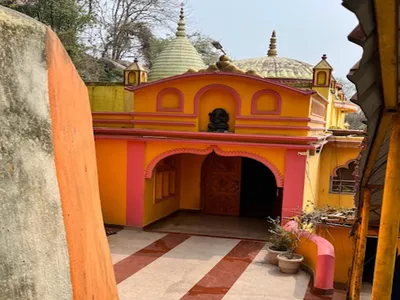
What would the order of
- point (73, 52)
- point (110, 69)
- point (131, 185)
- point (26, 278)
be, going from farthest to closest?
point (110, 69)
point (73, 52)
point (131, 185)
point (26, 278)

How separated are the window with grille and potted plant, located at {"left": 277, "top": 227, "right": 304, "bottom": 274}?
17.0ft

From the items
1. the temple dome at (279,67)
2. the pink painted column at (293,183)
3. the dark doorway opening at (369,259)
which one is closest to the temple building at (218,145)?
the pink painted column at (293,183)

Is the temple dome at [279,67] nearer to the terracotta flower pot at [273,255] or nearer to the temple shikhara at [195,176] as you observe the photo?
the temple shikhara at [195,176]

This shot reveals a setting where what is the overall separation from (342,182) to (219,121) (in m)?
5.19

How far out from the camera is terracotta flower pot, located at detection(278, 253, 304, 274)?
Result: 7.89m

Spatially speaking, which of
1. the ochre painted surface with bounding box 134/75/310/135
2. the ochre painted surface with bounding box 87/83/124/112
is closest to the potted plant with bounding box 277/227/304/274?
the ochre painted surface with bounding box 134/75/310/135

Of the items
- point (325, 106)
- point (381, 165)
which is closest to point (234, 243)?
point (325, 106)

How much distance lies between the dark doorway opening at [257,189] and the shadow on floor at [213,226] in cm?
164

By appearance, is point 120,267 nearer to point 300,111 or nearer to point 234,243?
point 234,243

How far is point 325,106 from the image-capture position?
1245cm

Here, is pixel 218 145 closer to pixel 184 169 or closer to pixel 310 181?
pixel 310 181

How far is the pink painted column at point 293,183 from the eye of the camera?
973 cm

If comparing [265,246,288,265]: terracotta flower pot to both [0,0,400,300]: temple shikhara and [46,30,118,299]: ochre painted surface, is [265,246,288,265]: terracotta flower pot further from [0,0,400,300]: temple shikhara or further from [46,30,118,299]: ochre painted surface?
[46,30,118,299]: ochre painted surface

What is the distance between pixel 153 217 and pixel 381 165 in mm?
8701
